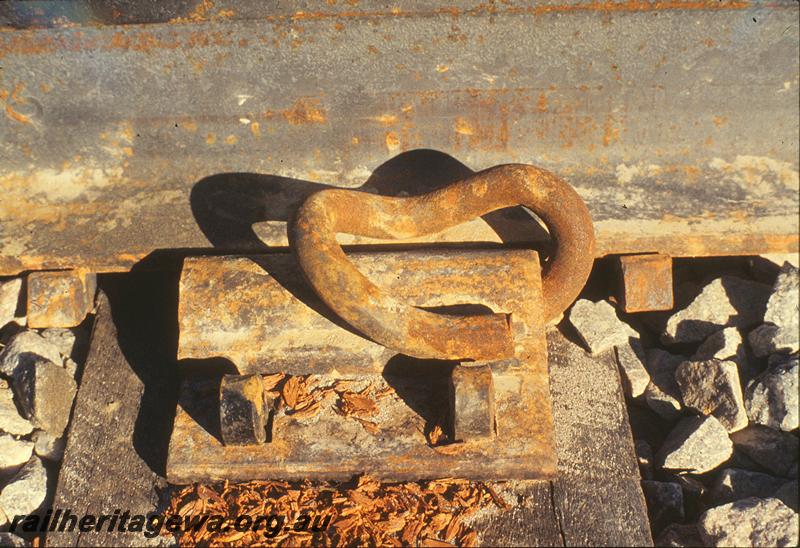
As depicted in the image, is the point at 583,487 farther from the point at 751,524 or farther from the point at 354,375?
the point at 354,375

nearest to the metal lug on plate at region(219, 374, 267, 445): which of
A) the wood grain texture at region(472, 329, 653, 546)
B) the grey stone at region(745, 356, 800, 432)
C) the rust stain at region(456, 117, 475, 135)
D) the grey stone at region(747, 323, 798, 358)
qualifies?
the wood grain texture at region(472, 329, 653, 546)

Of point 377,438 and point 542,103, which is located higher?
point 542,103

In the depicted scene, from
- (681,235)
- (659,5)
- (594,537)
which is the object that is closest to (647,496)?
(594,537)

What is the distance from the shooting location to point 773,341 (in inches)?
113

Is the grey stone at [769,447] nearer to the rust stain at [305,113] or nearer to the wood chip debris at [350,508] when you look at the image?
the wood chip debris at [350,508]

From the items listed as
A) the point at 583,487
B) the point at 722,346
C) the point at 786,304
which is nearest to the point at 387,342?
the point at 583,487

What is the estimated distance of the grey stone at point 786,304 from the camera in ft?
9.57

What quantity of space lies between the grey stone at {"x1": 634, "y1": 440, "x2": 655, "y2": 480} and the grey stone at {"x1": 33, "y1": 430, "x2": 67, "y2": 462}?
2104mm

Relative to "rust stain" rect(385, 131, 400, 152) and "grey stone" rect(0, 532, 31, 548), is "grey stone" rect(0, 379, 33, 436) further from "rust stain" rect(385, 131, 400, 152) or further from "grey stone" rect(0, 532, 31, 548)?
"rust stain" rect(385, 131, 400, 152)

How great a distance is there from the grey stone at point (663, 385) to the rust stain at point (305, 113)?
166 cm

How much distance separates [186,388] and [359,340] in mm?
618

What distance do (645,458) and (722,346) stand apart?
54 centimetres

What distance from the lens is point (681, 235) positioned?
3.01 metres

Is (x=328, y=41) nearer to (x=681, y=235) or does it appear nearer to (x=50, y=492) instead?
(x=681, y=235)
